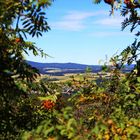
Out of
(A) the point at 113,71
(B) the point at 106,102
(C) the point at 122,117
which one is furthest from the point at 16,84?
(A) the point at 113,71

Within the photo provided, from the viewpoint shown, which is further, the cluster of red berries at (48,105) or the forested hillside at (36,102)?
the cluster of red berries at (48,105)

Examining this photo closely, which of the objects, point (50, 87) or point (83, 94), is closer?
point (50, 87)

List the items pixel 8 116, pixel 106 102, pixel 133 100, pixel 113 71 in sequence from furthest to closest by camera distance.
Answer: pixel 113 71
pixel 106 102
pixel 133 100
pixel 8 116

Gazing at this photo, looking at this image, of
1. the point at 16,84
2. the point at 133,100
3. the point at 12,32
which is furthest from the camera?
the point at 133,100

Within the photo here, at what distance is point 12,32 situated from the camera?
646 centimetres

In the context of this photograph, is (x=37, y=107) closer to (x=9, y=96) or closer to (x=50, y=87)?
(x=50, y=87)

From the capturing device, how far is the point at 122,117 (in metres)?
6.52

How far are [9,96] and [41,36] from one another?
1063 millimetres

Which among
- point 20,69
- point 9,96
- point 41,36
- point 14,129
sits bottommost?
point 14,129

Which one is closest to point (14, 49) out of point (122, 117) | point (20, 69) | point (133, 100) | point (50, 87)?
point (20, 69)

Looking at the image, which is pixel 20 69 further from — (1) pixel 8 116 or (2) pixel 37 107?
(2) pixel 37 107

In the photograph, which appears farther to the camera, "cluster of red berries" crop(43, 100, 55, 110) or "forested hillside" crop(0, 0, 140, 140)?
"cluster of red berries" crop(43, 100, 55, 110)

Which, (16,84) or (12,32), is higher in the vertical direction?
(12,32)

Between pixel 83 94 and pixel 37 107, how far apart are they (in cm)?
256
